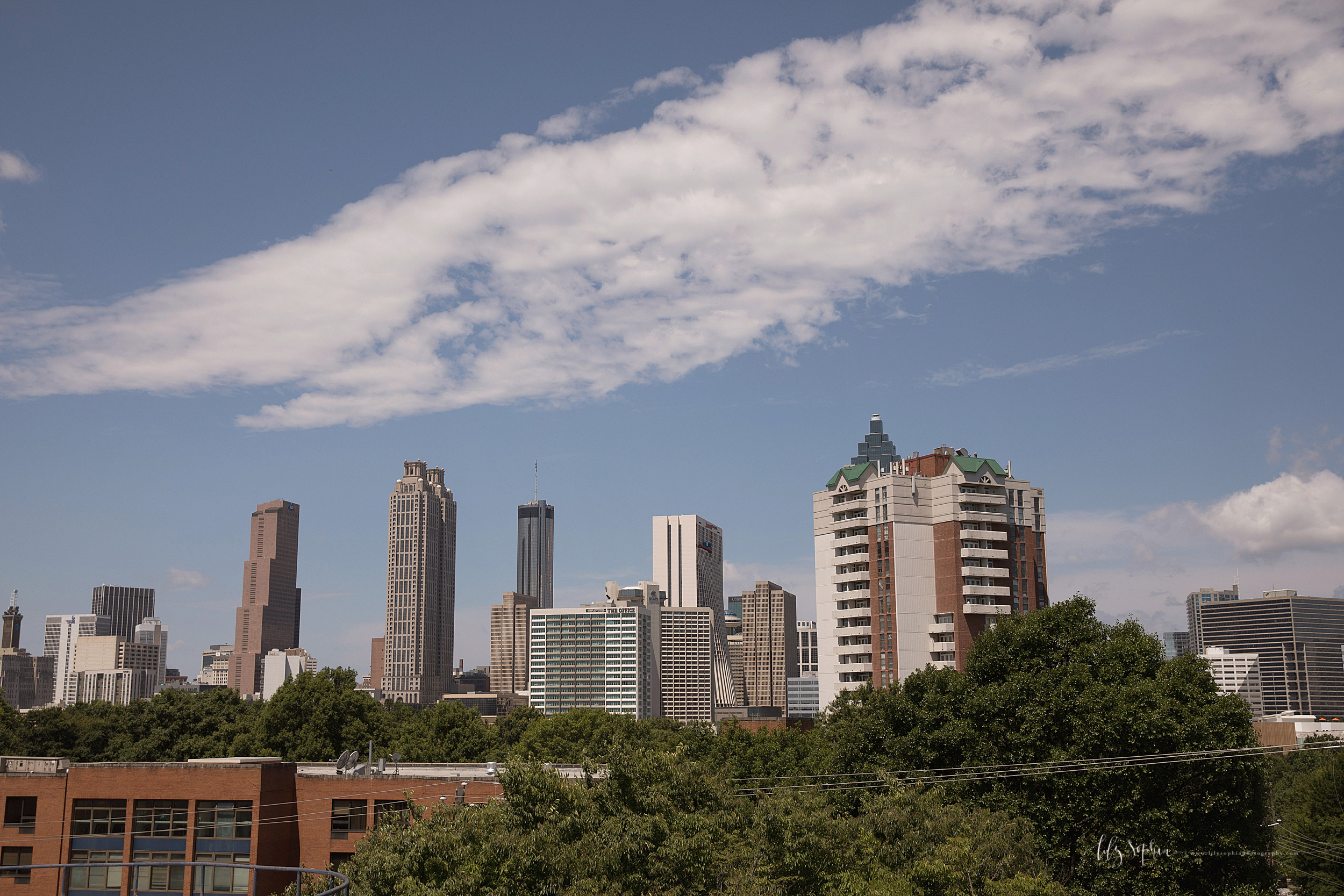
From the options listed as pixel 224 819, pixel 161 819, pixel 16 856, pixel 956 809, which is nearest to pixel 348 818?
pixel 224 819

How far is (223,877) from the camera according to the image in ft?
193

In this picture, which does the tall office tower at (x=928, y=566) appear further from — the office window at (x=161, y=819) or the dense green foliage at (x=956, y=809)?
the office window at (x=161, y=819)

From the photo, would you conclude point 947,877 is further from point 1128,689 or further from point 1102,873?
point 1128,689

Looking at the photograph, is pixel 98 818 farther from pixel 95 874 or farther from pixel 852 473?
pixel 852 473

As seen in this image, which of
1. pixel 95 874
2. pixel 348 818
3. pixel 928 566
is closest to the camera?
pixel 95 874

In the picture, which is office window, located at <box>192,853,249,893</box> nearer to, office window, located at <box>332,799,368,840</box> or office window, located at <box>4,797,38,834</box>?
office window, located at <box>332,799,368,840</box>

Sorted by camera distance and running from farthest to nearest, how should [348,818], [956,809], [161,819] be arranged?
[348,818] → [161,819] → [956,809]

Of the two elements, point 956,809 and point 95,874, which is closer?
point 956,809

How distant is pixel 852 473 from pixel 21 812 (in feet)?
377

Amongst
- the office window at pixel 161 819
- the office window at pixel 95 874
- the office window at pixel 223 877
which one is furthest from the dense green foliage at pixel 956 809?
the office window at pixel 95 874

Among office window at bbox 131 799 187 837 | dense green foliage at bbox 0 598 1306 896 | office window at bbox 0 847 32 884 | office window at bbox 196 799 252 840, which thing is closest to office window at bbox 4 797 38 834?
office window at bbox 0 847 32 884

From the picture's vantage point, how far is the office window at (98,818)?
61781 mm

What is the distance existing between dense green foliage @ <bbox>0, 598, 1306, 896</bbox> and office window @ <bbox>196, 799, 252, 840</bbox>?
16.9m

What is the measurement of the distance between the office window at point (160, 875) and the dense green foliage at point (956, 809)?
20.4m
